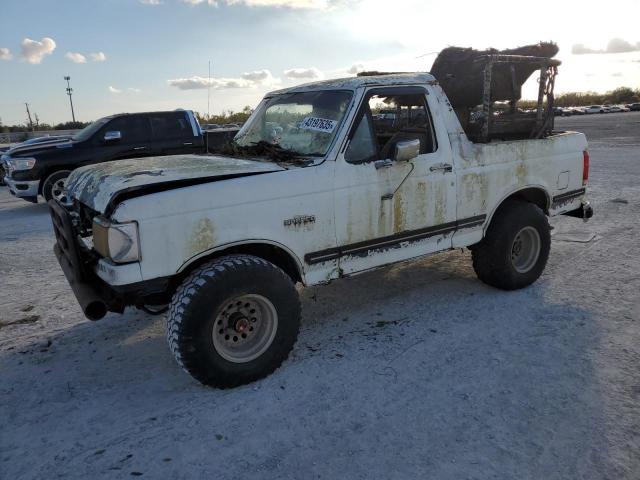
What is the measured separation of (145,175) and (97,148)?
26.1 feet

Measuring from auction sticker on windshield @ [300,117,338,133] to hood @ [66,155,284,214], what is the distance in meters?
0.55

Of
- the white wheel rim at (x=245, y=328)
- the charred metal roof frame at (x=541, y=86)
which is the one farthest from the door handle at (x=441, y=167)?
the white wheel rim at (x=245, y=328)

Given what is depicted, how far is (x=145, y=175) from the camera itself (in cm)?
330

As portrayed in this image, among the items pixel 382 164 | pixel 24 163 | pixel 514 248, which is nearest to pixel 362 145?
pixel 382 164

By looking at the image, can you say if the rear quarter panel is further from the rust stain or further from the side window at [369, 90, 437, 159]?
the rust stain

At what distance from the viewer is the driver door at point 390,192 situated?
3.81 metres

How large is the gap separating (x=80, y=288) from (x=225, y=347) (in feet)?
3.48

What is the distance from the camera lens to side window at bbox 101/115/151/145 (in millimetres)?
10359

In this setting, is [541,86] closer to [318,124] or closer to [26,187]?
[318,124]

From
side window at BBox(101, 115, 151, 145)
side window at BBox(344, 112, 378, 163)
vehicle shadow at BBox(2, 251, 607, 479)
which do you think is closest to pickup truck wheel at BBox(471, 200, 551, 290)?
vehicle shadow at BBox(2, 251, 607, 479)

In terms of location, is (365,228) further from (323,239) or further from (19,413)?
(19,413)

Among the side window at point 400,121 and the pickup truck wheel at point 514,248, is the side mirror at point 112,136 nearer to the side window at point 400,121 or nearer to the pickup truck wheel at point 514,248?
the side window at point 400,121

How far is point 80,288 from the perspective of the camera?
3.39 meters

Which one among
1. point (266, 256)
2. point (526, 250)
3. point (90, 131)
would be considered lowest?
point (526, 250)
